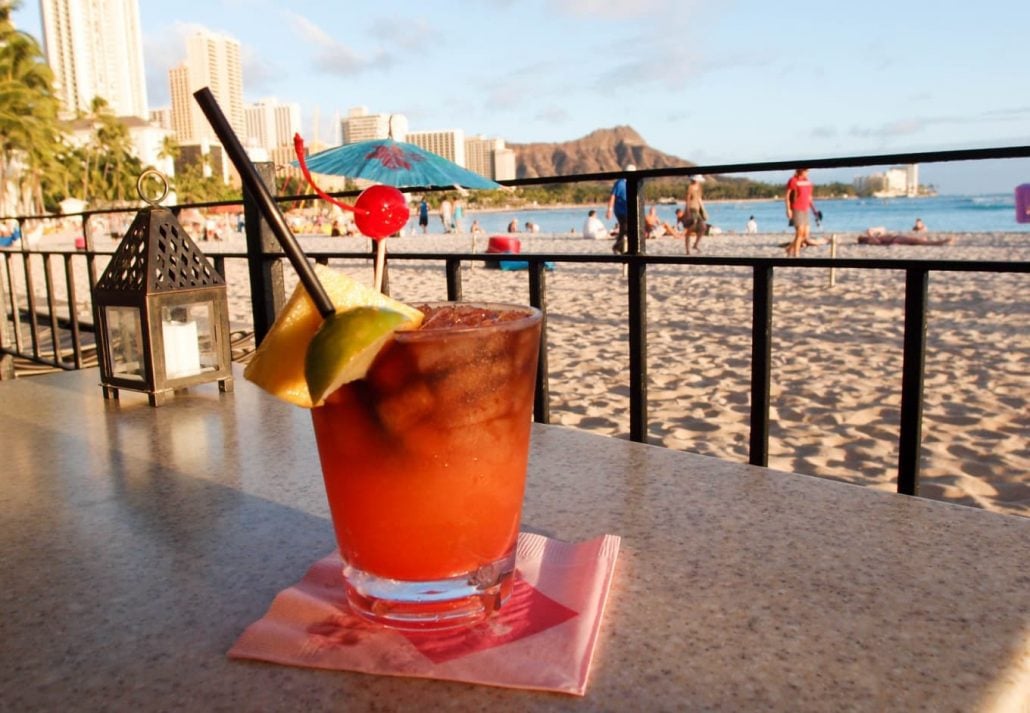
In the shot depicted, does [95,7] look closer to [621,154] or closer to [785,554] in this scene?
[621,154]

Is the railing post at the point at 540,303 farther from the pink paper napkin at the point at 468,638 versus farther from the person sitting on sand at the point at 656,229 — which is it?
the person sitting on sand at the point at 656,229

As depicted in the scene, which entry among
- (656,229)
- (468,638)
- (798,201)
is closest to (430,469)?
(468,638)

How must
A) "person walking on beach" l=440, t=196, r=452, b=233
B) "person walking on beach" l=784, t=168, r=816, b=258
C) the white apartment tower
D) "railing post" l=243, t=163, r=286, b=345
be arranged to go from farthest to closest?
the white apartment tower < "person walking on beach" l=440, t=196, r=452, b=233 < "person walking on beach" l=784, t=168, r=816, b=258 < "railing post" l=243, t=163, r=286, b=345

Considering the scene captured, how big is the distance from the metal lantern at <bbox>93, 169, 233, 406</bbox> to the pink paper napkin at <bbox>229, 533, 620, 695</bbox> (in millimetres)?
808

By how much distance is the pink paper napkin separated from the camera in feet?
1.55

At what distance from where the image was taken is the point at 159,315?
129 centimetres


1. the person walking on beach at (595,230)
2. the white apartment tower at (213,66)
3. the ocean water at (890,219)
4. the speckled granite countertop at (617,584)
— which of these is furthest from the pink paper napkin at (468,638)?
the white apartment tower at (213,66)

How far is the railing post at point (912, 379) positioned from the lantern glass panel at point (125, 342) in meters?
1.10

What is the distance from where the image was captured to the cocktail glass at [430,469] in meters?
0.50

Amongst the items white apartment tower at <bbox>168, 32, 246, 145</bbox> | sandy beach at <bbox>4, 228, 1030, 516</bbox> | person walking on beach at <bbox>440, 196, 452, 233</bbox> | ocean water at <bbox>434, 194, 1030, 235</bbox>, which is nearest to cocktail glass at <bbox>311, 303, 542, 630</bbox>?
sandy beach at <bbox>4, 228, 1030, 516</bbox>

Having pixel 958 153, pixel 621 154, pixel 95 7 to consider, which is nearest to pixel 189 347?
pixel 958 153

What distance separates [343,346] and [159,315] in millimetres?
967

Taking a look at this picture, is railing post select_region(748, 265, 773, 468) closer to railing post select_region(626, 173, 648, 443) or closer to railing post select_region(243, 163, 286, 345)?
railing post select_region(626, 173, 648, 443)

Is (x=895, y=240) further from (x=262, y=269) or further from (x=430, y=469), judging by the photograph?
(x=430, y=469)
